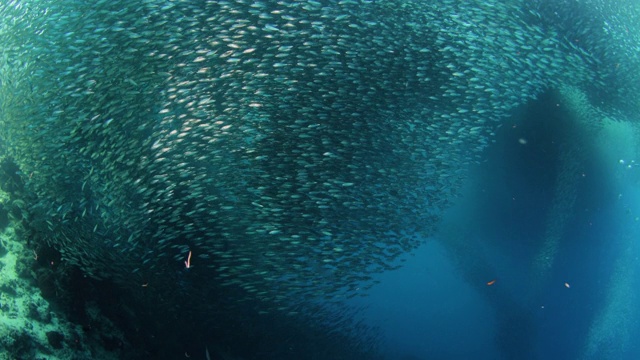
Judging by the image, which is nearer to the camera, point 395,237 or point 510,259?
point 395,237

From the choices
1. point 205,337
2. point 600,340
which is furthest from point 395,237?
point 600,340

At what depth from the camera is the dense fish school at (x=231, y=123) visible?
29.3ft

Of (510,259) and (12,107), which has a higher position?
(12,107)

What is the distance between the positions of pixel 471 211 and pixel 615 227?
1229 centimetres

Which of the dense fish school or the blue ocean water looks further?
the blue ocean water

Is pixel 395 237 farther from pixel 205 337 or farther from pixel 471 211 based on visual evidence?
pixel 471 211

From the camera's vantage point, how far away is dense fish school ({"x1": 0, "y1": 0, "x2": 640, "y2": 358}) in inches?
352

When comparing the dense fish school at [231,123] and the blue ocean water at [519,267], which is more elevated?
the dense fish school at [231,123]

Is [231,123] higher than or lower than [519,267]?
higher

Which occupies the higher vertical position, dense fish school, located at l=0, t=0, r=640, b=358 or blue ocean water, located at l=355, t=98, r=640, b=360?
dense fish school, located at l=0, t=0, r=640, b=358

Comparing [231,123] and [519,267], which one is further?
[519,267]

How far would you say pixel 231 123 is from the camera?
937cm

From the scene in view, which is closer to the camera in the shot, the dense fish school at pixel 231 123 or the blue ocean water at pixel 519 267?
the dense fish school at pixel 231 123

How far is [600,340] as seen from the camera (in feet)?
94.2
